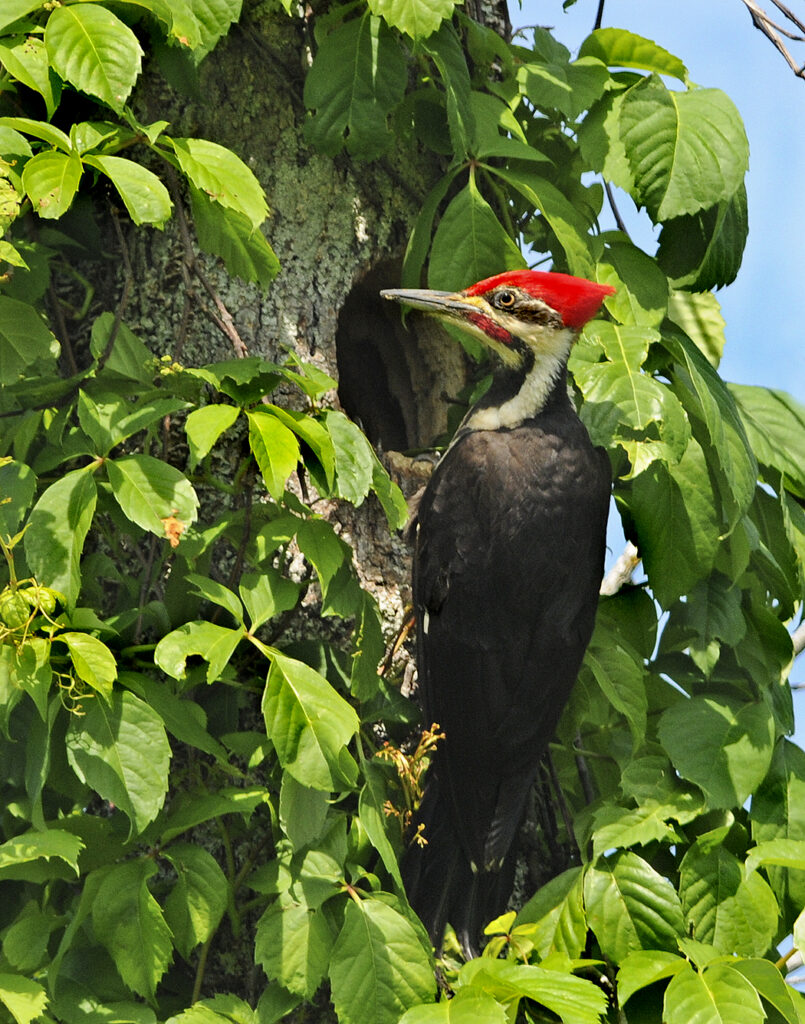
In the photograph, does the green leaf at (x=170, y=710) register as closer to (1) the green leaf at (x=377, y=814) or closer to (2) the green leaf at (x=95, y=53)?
(1) the green leaf at (x=377, y=814)

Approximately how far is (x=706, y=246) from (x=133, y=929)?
162 centimetres

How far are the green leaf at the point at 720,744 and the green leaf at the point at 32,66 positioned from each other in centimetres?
151

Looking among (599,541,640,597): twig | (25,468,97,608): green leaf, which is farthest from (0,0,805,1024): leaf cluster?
(599,541,640,597): twig

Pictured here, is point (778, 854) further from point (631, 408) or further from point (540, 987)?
point (631, 408)

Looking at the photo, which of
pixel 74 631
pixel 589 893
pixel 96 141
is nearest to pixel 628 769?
pixel 589 893

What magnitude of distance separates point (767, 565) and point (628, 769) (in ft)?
1.69

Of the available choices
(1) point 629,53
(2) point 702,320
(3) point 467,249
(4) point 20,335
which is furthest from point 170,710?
(1) point 629,53

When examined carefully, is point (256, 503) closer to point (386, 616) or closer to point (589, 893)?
point (386, 616)

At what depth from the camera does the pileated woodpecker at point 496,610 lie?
2.47 m

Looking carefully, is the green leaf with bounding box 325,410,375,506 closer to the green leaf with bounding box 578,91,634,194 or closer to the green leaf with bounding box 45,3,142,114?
the green leaf with bounding box 45,3,142,114

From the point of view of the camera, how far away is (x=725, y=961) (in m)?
2.05

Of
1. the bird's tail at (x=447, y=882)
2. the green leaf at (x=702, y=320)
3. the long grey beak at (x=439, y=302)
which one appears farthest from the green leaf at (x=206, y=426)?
the green leaf at (x=702, y=320)

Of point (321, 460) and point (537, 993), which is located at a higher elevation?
point (321, 460)

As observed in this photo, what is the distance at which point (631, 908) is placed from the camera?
2.19m
